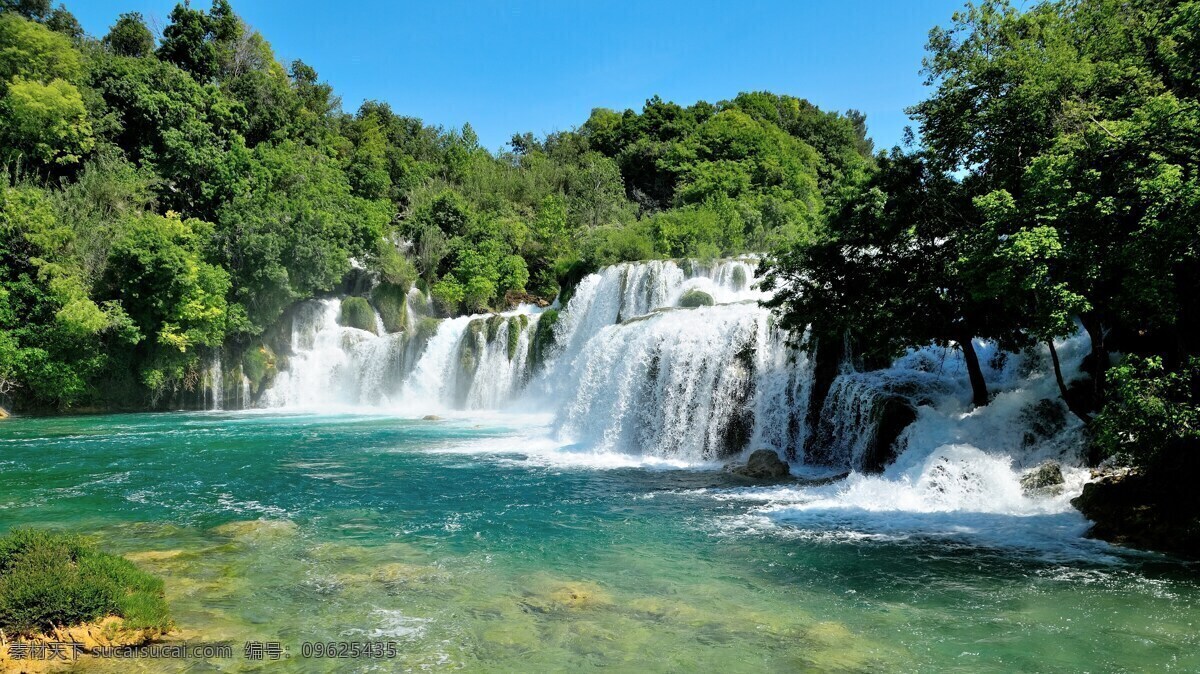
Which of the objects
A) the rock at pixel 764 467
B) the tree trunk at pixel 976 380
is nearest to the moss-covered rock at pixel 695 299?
the rock at pixel 764 467

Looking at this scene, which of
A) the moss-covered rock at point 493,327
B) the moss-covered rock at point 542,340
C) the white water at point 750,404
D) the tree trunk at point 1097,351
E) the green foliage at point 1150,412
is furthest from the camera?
the moss-covered rock at point 493,327

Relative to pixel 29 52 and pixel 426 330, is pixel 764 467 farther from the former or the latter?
pixel 29 52

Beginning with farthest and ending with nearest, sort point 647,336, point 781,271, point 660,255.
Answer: point 660,255 → point 647,336 → point 781,271

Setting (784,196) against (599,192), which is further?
(599,192)

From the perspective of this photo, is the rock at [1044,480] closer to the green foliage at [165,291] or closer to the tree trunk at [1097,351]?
the tree trunk at [1097,351]

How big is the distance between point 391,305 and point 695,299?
16.7 meters

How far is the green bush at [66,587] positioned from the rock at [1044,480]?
1214 centimetres

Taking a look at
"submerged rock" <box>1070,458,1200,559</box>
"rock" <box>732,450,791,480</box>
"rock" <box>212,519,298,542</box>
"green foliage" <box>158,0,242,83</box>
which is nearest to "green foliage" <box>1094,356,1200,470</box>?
"submerged rock" <box>1070,458,1200,559</box>

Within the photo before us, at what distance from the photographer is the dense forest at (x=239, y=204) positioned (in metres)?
27.7

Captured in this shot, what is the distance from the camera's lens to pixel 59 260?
27.3 metres

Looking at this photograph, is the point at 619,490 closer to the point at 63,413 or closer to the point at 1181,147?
the point at 1181,147

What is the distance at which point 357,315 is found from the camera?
34938mm

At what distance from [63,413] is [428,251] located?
17140mm

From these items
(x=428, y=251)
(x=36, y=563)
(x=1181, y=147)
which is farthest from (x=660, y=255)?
(x=36, y=563)
